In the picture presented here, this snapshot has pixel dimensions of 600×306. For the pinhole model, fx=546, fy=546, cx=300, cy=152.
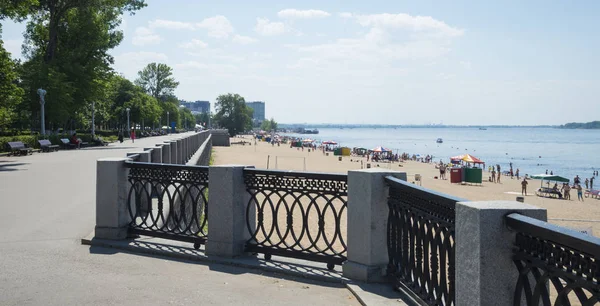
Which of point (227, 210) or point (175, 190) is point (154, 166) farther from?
point (227, 210)

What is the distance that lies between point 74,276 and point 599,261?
18.9 ft

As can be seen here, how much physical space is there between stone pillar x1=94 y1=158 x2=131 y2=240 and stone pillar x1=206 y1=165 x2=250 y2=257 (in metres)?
1.75

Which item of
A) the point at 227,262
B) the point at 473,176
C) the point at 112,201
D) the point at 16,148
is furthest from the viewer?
the point at 473,176

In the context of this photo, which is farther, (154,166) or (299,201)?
(154,166)

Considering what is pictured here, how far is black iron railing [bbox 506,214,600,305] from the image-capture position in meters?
2.56

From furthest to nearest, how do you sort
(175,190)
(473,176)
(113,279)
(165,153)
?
(473,176)
(165,153)
(175,190)
(113,279)

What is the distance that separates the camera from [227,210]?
280 inches

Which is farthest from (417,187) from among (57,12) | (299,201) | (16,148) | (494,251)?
(57,12)

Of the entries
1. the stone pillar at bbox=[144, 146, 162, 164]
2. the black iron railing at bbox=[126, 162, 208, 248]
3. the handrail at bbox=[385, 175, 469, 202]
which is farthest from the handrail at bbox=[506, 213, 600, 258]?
the stone pillar at bbox=[144, 146, 162, 164]

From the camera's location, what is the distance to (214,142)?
111 metres

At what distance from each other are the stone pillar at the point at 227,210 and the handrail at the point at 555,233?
434cm

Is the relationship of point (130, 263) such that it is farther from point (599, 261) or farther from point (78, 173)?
point (78, 173)

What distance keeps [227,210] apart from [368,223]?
2023mm

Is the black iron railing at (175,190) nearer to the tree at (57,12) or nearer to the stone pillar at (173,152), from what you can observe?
the stone pillar at (173,152)
